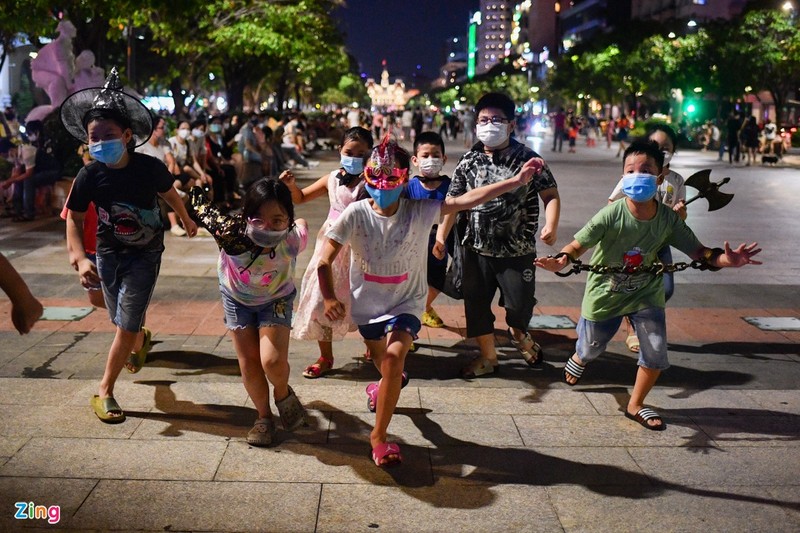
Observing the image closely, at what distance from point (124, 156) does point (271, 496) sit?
212 centimetres

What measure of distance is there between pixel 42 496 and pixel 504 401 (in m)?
2.65

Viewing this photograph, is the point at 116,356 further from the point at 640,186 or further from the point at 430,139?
the point at 640,186

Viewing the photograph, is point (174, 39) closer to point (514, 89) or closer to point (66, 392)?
point (66, 392)

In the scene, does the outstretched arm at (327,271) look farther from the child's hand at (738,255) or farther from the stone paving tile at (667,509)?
the child's hand at (738,255)

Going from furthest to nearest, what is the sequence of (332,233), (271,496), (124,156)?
(124,156) → (332,233) → (271,496)

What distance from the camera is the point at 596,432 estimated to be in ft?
16.5

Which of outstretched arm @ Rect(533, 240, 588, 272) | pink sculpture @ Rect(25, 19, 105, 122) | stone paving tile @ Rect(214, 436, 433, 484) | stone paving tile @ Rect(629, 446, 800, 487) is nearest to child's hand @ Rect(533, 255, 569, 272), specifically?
outstretched arm @ Rect(533, 240, 588, 272)

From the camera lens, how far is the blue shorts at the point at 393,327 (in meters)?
4.56

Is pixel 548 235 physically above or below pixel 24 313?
below

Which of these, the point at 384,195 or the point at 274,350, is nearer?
the point at 384,195

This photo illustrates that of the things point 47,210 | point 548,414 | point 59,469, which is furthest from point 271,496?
point 47,210

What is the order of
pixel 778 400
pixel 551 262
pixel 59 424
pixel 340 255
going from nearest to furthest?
pixel 551 262
pixel 59 424
pixel 778 400
pixel 340 255

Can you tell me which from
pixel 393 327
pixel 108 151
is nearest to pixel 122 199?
pixel 108 151

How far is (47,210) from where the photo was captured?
46.1 feet
